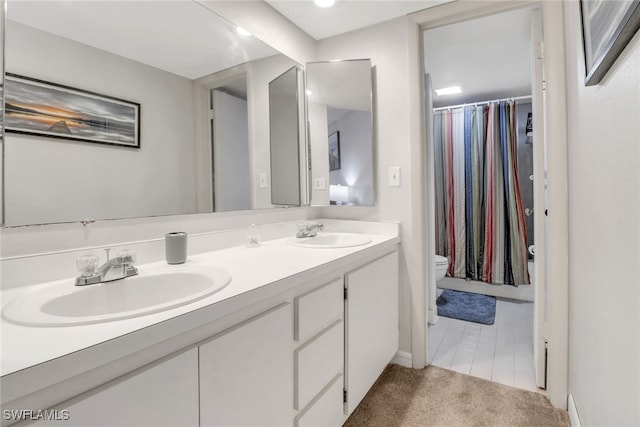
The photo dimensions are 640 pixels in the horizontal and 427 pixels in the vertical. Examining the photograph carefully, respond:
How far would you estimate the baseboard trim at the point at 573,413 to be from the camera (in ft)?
4.34

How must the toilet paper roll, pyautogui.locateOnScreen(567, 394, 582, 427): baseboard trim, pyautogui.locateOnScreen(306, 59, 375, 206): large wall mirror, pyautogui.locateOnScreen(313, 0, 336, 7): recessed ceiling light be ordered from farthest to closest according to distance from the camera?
1. pyautogui.locateOnScreen(306, 59, 375, 206): large wall mirror
2. pyautogui.locateOnScreen(313, 0, 336, 7): recessed ceiling light
3. pyautogui.locateOnScreen(567, 394, 582, 427): baseboard trim
4. the toilet paper roll

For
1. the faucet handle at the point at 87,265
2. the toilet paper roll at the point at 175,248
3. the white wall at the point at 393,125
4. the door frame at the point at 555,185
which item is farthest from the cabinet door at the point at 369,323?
the faucet handle at the point at 87,265

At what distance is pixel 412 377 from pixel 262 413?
1.25 meters

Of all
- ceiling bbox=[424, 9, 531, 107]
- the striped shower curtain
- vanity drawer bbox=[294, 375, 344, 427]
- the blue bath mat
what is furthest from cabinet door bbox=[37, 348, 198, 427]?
the striped shower curtain

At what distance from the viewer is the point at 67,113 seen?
958 mm

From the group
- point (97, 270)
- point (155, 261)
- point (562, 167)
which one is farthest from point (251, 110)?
point (562, 167)

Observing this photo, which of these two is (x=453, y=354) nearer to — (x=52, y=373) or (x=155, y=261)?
(x=155, y=261)

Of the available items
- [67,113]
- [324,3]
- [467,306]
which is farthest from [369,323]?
[467,306]

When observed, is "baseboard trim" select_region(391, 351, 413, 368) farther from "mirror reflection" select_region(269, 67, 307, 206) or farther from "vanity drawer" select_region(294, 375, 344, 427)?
"mirror reflection" select_region(269, 67, 307, 206)

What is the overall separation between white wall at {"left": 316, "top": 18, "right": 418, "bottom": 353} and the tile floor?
0.36m

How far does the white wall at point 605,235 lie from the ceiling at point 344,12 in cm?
80

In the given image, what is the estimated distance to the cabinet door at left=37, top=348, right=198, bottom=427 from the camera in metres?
0.52

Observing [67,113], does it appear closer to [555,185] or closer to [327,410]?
[327,410]

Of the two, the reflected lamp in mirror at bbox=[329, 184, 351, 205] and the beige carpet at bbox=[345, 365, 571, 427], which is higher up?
the reflected lamp in mirror at bbox=[329, 184, 351, 205]
